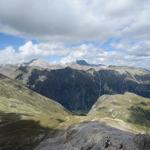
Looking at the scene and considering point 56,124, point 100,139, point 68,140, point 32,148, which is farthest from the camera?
point 56,124

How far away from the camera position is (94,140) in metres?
86.5

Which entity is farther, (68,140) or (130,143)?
(68,140)

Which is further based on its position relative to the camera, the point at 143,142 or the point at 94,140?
the point at 94,140

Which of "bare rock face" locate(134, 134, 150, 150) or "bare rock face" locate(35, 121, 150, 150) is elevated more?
"bare rock face" locate(134, 134, 150, 150)

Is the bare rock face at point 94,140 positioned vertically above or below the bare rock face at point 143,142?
below

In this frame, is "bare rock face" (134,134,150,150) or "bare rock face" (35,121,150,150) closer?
"bare rock face" (134,134,150,150)

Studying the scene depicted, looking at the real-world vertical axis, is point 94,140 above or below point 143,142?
below

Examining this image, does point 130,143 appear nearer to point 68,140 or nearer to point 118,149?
point 118,149

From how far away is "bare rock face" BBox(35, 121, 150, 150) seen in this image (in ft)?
244

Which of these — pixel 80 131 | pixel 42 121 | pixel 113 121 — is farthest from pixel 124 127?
pixel 42 121

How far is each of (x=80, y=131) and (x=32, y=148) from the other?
19455mm

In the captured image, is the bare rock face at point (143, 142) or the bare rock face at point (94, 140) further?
the bare rock face at point (94, 140)

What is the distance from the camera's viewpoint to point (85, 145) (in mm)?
88312

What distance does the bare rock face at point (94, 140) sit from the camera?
244 feet
